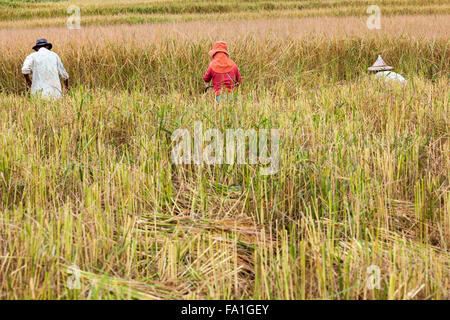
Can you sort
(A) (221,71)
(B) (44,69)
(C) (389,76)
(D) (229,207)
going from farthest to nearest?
(B) (44,69)
(C) (389,76)
(A) (221,71)
(D) (229,207)

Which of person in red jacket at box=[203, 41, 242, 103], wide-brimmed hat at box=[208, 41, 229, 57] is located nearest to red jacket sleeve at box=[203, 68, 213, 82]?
person in red jacket at box=[203, 41, 242, 103]

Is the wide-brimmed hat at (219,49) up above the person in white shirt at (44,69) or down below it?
above

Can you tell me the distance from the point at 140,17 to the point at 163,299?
13568 millimetres

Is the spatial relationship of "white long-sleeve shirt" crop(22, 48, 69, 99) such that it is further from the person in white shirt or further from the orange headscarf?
the orange headscarf

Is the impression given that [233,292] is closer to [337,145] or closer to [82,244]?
[82,244]

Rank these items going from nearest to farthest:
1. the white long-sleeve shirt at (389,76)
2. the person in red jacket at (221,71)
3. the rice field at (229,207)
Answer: the rice field at (229,207) → the white long-sleeve shirt at (389,76) → the person in red jacket at (221,71)

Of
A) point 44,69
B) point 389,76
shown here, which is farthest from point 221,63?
point 44,69

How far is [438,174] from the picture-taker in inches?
87.0

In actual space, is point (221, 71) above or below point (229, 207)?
above

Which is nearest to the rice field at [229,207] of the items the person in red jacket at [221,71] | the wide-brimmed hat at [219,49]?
the person in red jacket at [221,71]

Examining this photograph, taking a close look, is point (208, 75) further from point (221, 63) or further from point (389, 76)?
point (389, 76)

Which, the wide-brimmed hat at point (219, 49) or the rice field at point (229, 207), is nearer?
the rice field at point (229, 207)

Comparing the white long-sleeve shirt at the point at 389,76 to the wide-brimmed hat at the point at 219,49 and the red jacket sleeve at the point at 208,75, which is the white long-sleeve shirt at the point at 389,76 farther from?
the red jacket sleeve at the point at 208,75
